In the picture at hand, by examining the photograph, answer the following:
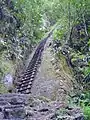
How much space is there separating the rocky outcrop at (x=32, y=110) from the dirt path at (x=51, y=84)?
2.61 m

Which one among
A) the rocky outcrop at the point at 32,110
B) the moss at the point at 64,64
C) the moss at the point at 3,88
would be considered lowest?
the rocky outcrop at the point at 32,110

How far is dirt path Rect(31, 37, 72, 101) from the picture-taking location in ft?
36.1

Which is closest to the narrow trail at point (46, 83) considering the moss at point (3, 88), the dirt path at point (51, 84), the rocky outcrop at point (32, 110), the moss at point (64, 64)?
the dirt path at point (51, 84)

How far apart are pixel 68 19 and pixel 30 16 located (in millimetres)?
4869

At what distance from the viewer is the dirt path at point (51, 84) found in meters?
11.0

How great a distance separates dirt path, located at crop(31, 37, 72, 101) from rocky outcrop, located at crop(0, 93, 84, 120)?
103 inches

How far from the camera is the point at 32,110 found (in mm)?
7320

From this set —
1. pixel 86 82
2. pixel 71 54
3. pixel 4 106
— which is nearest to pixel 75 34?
pixel 71 54

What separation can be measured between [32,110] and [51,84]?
4622 mm

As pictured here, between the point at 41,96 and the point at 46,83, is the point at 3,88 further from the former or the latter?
the point at 41,96

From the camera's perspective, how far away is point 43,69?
14.1m

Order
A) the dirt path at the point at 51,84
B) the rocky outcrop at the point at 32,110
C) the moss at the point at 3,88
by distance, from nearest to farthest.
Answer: the rocky outcrop at the point at 32,110 < the dirt path at the point at 51,84 < the moss at the point at 3,88

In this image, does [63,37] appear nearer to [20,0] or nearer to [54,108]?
[20,0]

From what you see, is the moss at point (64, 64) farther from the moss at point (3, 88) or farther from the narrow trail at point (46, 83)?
the moss at point (3, 88)
